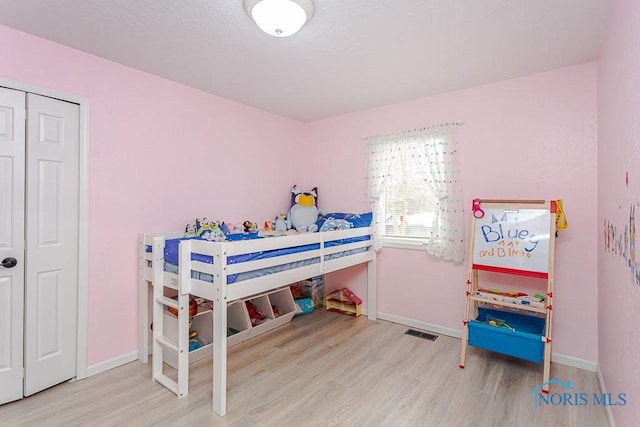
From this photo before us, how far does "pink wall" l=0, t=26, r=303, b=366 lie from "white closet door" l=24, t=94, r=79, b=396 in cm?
Answer: 12

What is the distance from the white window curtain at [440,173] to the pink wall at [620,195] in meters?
1.03

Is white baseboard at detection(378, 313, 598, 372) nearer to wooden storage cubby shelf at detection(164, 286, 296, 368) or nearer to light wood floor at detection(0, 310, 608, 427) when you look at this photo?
light wood floor at detection(0, 310, 608, 427)

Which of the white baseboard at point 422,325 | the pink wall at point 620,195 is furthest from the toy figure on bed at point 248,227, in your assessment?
the pink wall at point 620,195

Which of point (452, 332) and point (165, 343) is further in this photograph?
point (452, 332)

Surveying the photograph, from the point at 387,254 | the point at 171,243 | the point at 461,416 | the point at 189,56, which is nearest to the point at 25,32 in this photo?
the point at 189,56

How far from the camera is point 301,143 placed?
417 centimetres

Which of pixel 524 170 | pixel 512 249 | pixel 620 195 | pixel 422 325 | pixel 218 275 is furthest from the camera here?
pixel 422 325

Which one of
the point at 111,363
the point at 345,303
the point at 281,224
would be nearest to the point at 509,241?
the point at 345,303

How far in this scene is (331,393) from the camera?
2.13 m

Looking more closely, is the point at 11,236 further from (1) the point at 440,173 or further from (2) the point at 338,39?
(1) the point at 440,173

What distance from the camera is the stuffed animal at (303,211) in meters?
3.68

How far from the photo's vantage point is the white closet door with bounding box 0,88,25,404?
1.94 meters

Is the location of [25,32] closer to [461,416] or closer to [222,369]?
[222,369]

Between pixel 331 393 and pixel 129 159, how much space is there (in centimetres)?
233
